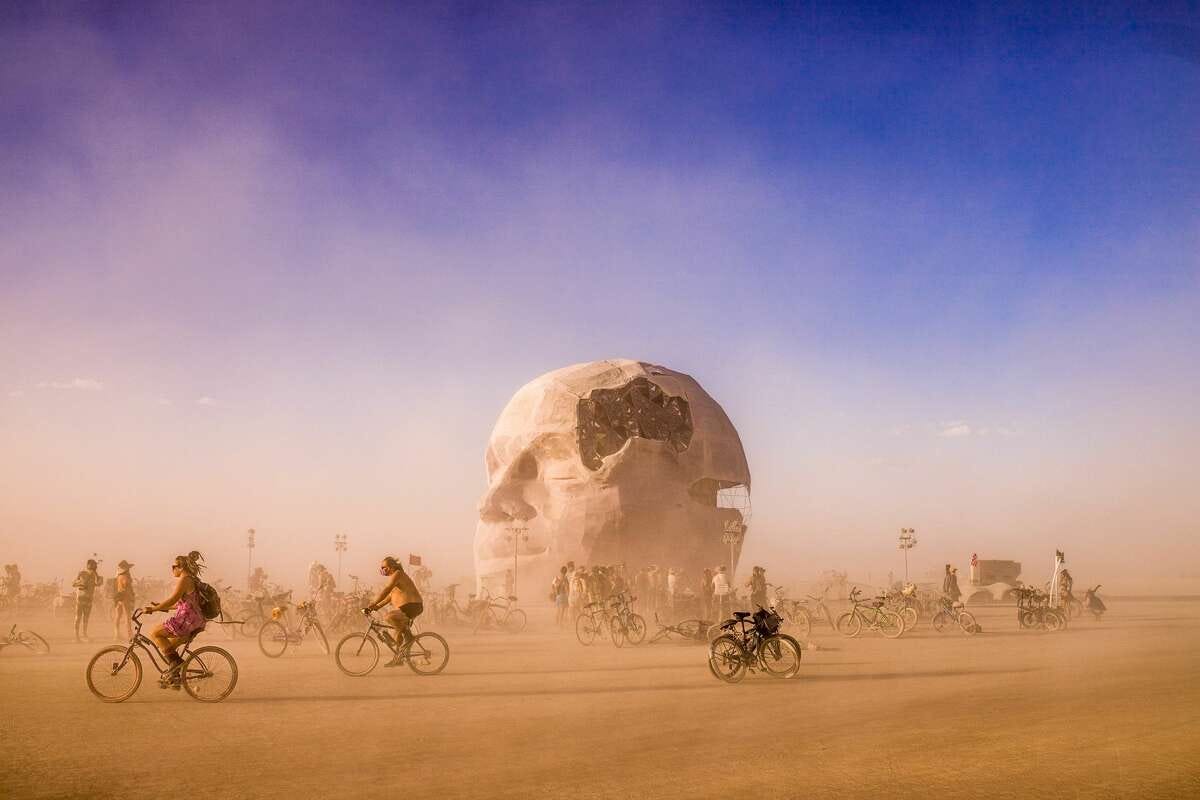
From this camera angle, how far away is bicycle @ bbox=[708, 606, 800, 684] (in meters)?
11.9

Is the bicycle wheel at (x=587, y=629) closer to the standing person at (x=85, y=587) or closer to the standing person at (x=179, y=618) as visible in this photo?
the standing person at (x=179, y=618)

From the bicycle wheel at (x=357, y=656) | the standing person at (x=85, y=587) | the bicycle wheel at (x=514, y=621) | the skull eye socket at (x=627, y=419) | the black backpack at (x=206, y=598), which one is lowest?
the bicycle wheel at (x=514, y=621)

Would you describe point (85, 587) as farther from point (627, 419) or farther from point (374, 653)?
point (627, 419)

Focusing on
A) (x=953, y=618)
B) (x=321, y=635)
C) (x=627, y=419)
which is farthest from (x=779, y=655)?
(x=627, y=419)

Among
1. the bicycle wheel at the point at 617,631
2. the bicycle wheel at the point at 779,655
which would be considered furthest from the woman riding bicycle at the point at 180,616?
the bicycle wheel at the point at 617,631

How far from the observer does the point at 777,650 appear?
12078 mm

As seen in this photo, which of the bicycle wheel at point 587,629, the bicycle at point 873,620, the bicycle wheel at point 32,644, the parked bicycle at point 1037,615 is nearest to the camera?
the bicycle wheel at point 32,644

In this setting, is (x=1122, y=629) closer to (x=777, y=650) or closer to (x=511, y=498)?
(x=777, y=650)

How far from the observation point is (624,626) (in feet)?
57.6

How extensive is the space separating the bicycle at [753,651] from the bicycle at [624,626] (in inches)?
215

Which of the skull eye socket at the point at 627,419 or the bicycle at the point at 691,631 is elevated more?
the skull eye socket at the point at 627,419

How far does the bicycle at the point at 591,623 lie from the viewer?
60.4ft

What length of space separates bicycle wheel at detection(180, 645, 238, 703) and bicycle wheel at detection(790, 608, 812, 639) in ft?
44.7

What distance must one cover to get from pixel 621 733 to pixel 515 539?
27.0 meters
